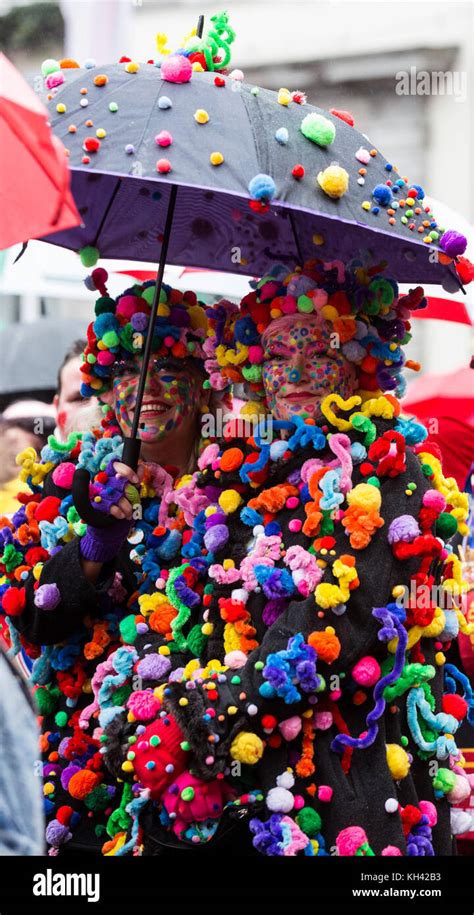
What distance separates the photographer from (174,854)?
10.3 ft

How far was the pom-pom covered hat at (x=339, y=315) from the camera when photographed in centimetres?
349

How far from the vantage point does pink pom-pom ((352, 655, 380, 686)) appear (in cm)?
313

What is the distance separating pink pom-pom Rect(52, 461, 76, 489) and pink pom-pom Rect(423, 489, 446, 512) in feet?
3.87

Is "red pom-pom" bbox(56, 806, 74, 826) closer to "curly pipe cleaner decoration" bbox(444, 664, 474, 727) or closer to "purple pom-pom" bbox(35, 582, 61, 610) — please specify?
"purple pom-pom" bbox(35, 582, 61, 610)

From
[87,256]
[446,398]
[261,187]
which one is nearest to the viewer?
[261,187]

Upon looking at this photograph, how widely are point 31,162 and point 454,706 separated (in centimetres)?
212

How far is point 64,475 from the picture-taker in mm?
3795

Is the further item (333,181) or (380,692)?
(380,692)

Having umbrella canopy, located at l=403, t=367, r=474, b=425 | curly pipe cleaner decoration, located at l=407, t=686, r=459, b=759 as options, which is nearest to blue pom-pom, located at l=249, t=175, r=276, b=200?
curly pipe cleaner decoration, located at l=407, t=686, r=459, b=759

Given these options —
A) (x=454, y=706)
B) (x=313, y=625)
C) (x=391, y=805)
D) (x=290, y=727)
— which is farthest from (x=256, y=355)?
(x=391, y=805)

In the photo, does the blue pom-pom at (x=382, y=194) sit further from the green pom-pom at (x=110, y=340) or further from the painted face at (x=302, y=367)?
the green pom-pom at (x=110, y=340)

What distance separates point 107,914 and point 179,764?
0.41 m

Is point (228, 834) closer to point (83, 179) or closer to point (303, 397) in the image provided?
point (303, 397)

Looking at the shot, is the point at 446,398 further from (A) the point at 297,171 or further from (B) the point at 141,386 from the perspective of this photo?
(A) the point at 297,171
